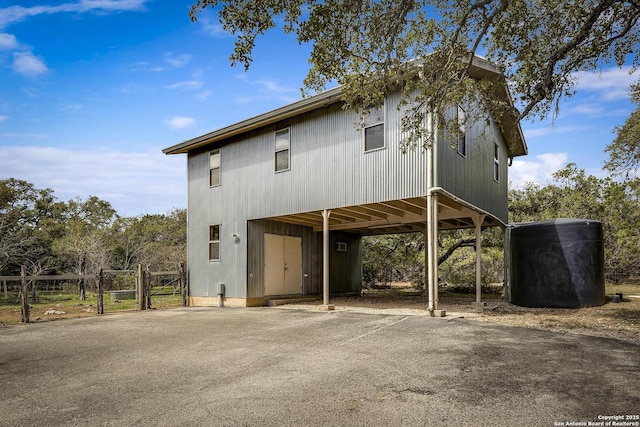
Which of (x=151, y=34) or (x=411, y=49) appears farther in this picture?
(x=151, y=34)

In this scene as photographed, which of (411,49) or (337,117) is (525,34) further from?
(337,117)

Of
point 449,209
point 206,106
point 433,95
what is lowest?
point 449,209

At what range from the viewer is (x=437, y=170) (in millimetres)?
9109

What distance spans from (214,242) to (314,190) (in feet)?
14.3

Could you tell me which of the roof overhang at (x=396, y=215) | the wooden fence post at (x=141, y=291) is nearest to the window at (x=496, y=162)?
the roof overhang at (x=396, y=215)

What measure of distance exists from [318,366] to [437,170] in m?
5.58

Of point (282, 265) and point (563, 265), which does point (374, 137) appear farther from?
point (282, 265)

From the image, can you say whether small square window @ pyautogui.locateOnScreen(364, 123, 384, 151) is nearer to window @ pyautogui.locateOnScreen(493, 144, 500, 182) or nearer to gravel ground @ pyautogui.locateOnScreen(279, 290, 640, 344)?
gravel ground @ pyautogui.locateOnScreen(279, 290, 640, 344)

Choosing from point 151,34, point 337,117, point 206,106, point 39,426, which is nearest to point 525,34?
point 337,117

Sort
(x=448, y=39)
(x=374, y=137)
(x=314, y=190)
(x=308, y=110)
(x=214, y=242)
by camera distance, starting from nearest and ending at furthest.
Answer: (x=448, y=39) → (x=374, y=137) → (x=314, y=190) → (x=308, y=110) → (x=214, y=242)

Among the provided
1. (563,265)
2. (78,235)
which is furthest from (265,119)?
(78,235)

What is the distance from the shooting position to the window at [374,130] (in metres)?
10.2

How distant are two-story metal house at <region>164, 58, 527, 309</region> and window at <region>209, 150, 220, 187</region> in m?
0.03

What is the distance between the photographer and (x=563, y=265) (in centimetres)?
971
